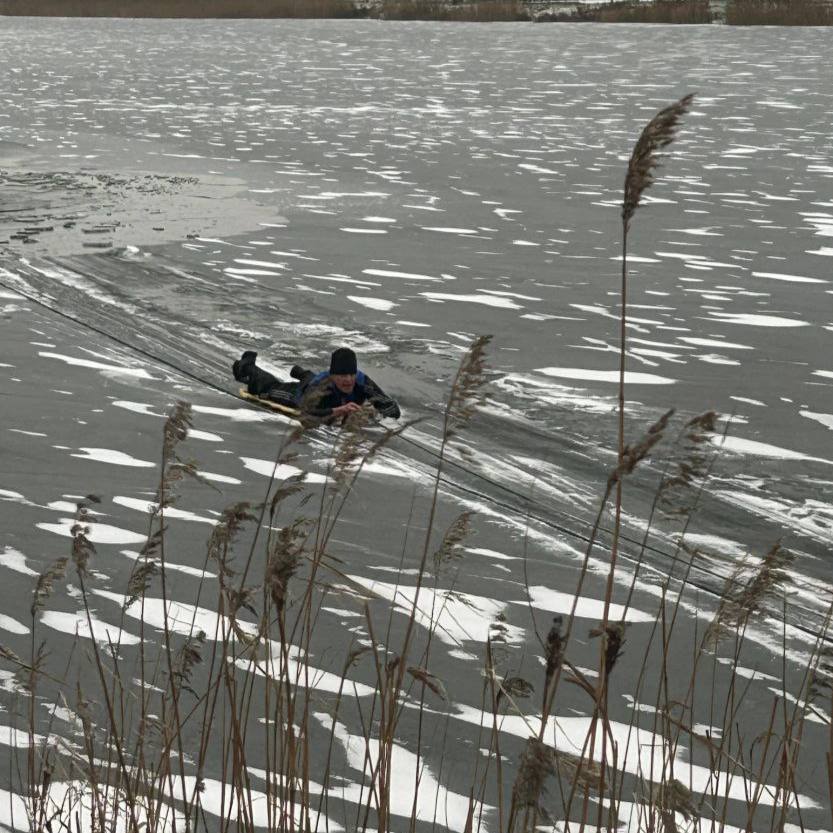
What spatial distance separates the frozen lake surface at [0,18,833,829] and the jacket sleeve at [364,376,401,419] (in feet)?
0.85

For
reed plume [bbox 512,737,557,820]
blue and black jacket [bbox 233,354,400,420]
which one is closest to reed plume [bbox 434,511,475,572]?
reed plume [bbox 512,737,557,820]

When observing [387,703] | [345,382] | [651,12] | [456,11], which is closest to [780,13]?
[651,12]

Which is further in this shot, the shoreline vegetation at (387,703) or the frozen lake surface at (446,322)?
the frozen lake surface at (446,322)

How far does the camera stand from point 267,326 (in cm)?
1212

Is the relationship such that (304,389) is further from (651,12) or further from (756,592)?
(651,12)

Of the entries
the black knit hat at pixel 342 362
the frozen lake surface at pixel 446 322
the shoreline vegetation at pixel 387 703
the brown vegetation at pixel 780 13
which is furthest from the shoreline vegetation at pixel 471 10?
the shoreline vegetation at pixel 387 703

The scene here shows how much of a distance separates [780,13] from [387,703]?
50.1 meters

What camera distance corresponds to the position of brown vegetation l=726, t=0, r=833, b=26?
164 feet

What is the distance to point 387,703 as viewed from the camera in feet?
15.1

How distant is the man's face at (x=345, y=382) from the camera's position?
901 cm

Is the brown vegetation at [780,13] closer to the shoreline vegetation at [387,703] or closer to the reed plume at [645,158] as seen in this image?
the shoreline vegetation at [387,703]

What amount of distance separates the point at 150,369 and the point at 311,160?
11303 millimetres

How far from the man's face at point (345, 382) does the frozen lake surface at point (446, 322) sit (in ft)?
1.42

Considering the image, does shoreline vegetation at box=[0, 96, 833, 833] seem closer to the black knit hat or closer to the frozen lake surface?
the frozen lake surface
